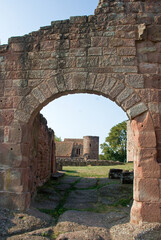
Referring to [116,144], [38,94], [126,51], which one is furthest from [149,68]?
[116,144]

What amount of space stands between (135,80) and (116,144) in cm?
3470

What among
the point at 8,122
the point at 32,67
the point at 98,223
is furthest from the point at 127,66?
the point at 98,223

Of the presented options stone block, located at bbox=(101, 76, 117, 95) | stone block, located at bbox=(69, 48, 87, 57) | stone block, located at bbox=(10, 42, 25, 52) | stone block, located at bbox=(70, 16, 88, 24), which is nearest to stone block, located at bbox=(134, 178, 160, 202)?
stone block, located at bbox=(101, 76, 117, 95)

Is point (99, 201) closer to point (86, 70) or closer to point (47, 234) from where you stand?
point (47, 234)

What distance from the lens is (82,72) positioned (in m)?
4.68

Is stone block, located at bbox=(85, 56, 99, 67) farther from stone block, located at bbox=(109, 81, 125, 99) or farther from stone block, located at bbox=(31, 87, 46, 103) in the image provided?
stone block, located at bbox=(31, 87, 46, 103)

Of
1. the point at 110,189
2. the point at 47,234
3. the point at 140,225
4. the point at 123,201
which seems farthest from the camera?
the point at 110,189

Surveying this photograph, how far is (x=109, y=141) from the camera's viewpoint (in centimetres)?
3916

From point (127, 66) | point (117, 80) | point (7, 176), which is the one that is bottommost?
point (7, 176)

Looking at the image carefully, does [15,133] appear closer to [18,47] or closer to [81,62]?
[18,47]

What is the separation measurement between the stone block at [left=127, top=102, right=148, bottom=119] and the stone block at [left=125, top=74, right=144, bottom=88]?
1.37ft

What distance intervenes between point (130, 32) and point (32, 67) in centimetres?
235

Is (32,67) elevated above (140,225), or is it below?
above

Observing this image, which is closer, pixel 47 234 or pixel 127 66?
pixel 47 234
